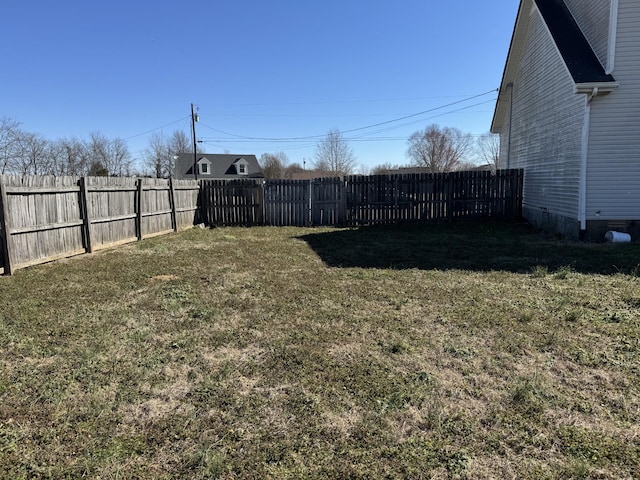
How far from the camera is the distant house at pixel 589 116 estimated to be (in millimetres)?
7574

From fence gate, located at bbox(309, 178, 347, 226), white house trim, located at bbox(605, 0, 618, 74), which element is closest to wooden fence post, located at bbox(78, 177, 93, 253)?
fence gate, located at bbox(309, 178, 347, 226)

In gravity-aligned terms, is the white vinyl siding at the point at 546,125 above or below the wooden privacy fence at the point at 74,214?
above

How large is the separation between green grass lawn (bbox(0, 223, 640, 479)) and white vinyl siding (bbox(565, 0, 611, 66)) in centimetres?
529

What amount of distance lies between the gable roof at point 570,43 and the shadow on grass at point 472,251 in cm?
323

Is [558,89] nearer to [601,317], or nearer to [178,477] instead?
[601,317]

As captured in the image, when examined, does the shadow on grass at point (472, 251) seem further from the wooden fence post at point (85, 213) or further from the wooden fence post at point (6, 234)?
the wooden fence post at point (6, 234)

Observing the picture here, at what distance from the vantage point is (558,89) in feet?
30.0

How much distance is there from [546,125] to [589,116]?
8.03 ft

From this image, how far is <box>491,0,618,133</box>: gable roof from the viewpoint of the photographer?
754 centimetres

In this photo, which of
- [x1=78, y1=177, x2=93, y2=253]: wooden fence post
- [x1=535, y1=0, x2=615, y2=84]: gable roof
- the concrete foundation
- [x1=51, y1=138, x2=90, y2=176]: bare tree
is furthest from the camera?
[x1=51, y1=138, x2=90, y2=176]: bare tree

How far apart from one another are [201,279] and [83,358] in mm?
2578

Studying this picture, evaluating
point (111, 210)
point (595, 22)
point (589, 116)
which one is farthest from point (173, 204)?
point (595, 22)

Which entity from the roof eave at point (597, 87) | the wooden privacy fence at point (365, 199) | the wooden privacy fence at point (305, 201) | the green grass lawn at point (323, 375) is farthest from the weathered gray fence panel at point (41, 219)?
the roof eave at point (597, 87)

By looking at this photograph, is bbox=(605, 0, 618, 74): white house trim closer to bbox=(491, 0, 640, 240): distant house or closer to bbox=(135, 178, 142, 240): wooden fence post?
bbox=(491, 0, 640, 240): distant house
